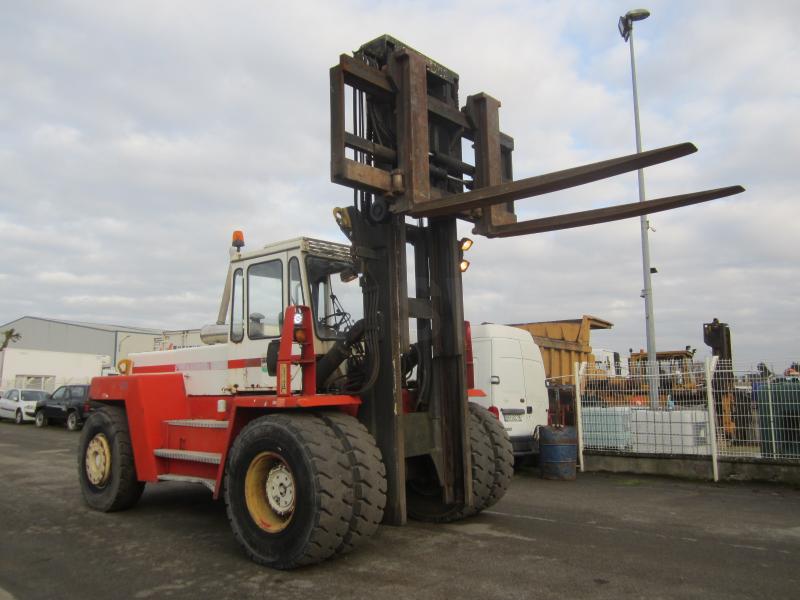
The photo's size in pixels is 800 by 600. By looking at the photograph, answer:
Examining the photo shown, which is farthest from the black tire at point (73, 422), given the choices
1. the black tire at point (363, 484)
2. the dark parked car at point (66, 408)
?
the black tire at point (363, 484)

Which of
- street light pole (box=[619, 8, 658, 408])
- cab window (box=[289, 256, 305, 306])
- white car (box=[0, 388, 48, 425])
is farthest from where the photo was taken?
white car (box=[0, 388, 48, 425])

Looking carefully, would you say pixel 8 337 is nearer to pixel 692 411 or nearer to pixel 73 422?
pixel 73 422

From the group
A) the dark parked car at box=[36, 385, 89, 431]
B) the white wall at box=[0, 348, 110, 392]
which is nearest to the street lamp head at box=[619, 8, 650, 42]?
the dark parked car at box=[36, 385, 89, 431]

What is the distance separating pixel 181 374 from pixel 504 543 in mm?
4180

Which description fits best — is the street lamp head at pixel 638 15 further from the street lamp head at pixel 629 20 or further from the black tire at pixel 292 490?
the black tire at pixel 292 490

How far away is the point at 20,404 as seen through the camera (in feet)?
83.3

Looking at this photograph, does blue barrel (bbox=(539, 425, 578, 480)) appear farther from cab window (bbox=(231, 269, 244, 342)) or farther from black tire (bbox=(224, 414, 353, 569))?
black tire (bbox=(224, 414, 353, 569))

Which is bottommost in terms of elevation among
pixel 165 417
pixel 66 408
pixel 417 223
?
pixel 66 408

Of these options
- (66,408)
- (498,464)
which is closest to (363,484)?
(498,464)

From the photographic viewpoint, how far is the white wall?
32.5 m

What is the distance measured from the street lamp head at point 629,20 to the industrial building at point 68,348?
13.5m

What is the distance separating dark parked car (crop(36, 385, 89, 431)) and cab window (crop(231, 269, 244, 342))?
1733 centimetres

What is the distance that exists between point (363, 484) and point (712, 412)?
7.65 meters

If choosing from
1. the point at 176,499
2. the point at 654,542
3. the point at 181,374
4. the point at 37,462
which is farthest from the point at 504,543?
the point at 37,462
